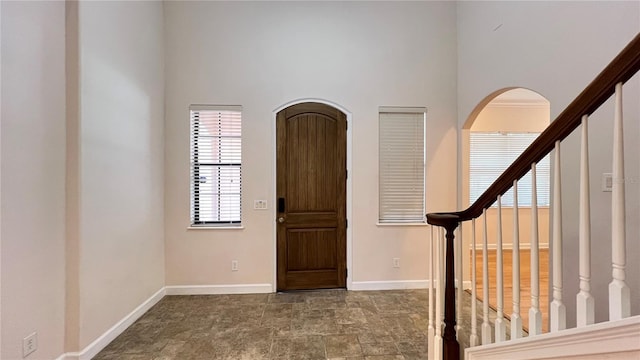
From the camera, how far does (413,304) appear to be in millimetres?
3609

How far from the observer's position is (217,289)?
3.98m

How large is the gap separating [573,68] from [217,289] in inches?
169

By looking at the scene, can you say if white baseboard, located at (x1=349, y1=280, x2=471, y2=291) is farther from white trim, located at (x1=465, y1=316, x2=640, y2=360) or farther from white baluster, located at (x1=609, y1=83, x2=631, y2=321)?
white baluster, located at (x1=609, y1=83, x2=631, y2=321)

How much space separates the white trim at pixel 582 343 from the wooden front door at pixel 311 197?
2.71 m

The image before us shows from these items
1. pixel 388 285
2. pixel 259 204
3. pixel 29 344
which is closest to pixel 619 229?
pixel 29 344

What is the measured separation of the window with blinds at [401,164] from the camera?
4.18 metres

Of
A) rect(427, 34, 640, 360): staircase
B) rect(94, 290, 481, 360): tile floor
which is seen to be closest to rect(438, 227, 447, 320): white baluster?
rect(427, 34, 640, 360): staircase

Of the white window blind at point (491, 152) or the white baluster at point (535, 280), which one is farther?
the white window blind at point (491, 152)

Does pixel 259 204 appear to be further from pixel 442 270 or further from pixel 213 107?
pixel 442 270

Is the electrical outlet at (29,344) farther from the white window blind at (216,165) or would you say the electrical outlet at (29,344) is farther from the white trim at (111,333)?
the white window blind at (216,165)

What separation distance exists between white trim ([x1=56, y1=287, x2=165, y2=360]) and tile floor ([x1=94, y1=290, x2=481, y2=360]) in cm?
5

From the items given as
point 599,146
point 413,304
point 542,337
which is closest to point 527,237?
point 413,304

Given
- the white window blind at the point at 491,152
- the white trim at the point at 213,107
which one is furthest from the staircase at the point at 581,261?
the white window blind at the point at 491,152

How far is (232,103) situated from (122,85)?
4.19 feet
